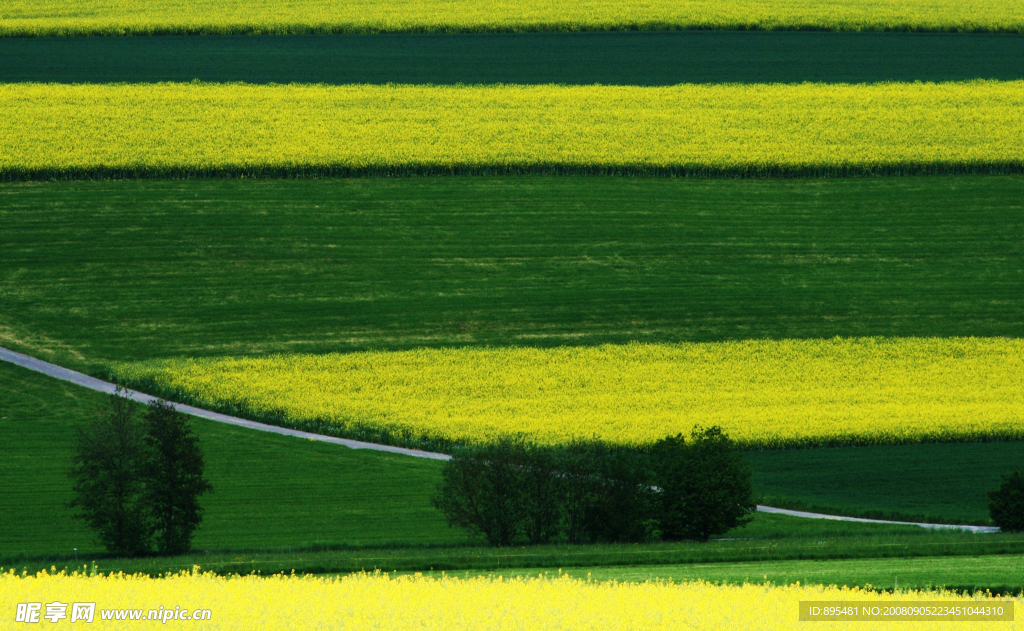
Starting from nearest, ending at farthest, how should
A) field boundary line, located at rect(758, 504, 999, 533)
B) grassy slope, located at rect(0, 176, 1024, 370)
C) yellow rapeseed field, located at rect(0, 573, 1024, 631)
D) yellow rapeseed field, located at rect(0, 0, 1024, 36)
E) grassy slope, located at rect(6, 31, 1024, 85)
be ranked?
yellow rapeseed field, located at rect(0, 573, 1024, 631)
field boundary line, located at rect(758, 504, 999, 533)
grassy slope, located at rect(0, 176, 1024, 370)
grassy slope, located at rect(6, 31, 1024, 85)
yellow rapeseed field, located at rect(0, 0, 1024, 36)

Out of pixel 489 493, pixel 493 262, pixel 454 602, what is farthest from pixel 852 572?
pixel 493 262

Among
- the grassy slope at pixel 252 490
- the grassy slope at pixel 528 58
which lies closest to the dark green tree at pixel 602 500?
the grassy slope at pixel 252 490

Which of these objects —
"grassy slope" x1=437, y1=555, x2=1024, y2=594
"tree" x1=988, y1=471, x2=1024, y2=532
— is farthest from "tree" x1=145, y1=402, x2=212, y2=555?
"tree" x1=988, y1=471, x2=1024, y2=532

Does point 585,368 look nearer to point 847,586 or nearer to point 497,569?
point 497,569

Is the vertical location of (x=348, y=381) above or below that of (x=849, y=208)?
below

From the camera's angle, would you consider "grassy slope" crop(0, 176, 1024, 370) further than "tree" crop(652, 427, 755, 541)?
Yes

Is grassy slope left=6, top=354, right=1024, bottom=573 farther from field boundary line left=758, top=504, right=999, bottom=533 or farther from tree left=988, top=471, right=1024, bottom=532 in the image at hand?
tree left=988, top=471, right=1024, bottom=532

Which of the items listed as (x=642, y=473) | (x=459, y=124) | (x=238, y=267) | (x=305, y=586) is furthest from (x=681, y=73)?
(x=305, y=586)
